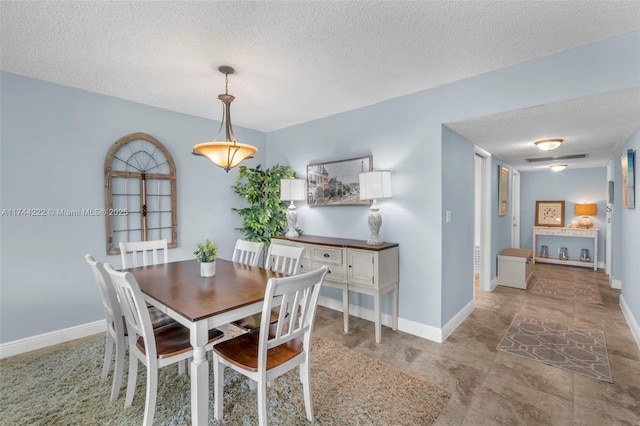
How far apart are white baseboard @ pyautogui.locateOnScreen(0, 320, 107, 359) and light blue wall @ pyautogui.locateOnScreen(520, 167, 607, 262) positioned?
26.2 ft

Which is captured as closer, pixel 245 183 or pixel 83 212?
pixel 83 212

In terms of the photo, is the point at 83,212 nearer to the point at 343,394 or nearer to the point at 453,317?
the point at 343,394

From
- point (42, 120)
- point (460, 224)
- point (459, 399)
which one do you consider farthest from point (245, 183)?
point (459, 399)

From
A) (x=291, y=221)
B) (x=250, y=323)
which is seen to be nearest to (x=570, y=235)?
(x=291, y=221)

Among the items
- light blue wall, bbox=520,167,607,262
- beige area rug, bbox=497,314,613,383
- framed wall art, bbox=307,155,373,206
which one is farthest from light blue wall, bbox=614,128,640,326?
light blue wall, bbox=520,167,607,262

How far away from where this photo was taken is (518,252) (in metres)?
4.94

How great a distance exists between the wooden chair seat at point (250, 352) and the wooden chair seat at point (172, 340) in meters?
0.14

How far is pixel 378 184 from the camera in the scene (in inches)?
118

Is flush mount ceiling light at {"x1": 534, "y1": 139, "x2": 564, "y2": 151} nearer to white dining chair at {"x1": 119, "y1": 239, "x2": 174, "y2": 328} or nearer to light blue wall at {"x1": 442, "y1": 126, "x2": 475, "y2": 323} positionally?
light blue wall at {"x1": 442, "y1": 126, "x2": 475, "y2": 323}

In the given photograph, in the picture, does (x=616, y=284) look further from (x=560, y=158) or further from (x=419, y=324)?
(x=419, y=324)

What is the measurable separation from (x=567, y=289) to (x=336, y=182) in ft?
12.9

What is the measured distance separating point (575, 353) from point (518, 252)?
2612 millimetres

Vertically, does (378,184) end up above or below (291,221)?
above

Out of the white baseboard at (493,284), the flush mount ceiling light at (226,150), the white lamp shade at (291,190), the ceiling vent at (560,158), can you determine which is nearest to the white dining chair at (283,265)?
the flush mount ceiling light at (226,150)
